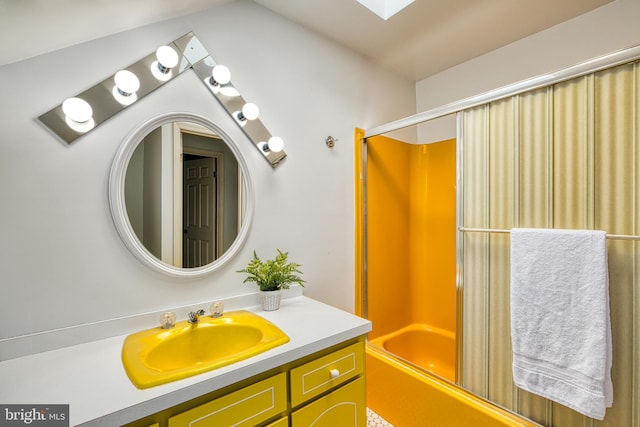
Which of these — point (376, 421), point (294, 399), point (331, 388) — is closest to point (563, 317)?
point (331, 388)

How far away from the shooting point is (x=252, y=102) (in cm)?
155

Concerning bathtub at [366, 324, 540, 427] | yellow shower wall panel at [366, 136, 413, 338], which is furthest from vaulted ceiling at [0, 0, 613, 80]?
bathtub at [366, 324, 540, 427]

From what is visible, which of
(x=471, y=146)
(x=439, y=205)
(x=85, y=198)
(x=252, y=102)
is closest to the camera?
(x=85, y=198)

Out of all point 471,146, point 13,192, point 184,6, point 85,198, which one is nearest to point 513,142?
point 471,146

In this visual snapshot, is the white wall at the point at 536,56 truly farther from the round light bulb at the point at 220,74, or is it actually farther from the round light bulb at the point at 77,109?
the round light bulb at the point at 77,109

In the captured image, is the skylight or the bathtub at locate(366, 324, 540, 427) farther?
the skylight

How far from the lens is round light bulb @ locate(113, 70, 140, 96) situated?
1134 millimetres

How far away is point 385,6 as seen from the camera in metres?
1.71

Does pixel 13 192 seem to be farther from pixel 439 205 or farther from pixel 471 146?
pixel 439 205

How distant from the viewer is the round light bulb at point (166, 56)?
47.8 inches

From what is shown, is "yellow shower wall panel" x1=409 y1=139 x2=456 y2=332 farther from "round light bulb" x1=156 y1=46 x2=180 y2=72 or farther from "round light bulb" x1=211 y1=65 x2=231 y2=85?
"round light bulb" x1=156 y1=46 x2=180 y2=72

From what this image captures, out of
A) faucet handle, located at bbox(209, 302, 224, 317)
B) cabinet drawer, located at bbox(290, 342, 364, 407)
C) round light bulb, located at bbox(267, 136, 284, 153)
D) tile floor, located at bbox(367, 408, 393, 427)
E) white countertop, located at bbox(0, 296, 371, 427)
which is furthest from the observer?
tile floor, located at bbox(367, 408, 393, 427)

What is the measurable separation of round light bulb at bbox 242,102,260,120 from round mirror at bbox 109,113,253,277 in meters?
0.16

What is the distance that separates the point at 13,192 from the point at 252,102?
1.04 meters
